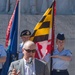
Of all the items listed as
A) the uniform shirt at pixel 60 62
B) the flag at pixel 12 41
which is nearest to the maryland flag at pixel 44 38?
the uniform shirt at pixel 60 62

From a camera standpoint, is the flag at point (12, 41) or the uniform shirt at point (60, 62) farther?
the flag at point (12, 41)

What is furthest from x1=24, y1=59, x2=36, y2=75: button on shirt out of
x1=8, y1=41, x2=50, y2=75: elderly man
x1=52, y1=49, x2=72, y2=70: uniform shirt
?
x1=52, y1=49, x2=72, y2=70: uniform shirt

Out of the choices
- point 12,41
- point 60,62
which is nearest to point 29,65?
point 60,62

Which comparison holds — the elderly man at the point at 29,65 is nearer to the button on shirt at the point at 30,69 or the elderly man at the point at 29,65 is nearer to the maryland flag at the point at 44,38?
the button on shirt at the point at 30,69

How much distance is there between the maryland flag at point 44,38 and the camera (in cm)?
539

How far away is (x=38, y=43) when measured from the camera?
5434mm

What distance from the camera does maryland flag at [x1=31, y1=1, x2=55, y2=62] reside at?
539 centimetres

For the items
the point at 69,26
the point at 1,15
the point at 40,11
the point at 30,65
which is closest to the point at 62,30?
the point at 69,26

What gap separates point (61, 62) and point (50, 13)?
0.72 meters

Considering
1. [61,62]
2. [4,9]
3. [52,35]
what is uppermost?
[4,9]

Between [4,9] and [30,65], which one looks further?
[4,9]

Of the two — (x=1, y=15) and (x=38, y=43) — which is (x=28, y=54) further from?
(x=1, y=15)

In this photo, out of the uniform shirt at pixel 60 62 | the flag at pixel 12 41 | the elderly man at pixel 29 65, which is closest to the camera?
the elderly man at pixel 29 65

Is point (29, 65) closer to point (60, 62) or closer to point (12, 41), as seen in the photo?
point (60, 62)
